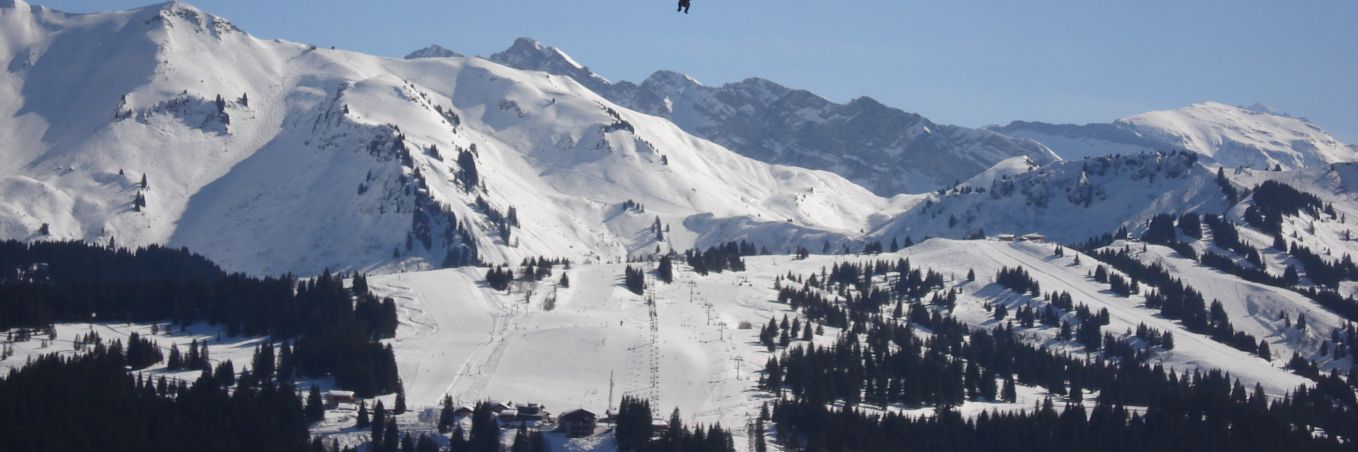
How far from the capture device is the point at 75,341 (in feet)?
595

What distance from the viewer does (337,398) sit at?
162125mm

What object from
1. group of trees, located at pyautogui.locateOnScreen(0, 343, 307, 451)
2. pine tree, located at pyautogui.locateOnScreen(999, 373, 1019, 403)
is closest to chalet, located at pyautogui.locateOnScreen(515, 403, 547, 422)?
group of trees, located at pyautogui.locateOnScreen(0, 343, 307, 451)

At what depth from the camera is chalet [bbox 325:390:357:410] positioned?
161 metres

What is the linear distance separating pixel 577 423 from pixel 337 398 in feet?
77.9

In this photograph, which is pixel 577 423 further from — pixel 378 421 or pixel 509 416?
pixel 378 421

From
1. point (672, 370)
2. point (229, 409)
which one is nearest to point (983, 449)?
point (672, 370)

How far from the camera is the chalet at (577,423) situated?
506ft

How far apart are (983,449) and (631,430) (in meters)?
34.0

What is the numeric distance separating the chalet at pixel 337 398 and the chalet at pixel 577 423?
2091 centimetres

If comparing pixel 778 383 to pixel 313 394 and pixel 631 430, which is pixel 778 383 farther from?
pixel 313 394

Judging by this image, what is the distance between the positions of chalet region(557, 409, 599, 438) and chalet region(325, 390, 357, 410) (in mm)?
20905

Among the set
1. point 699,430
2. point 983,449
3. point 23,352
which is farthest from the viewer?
point 23,352

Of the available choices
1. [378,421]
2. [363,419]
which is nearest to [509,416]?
[378,421]

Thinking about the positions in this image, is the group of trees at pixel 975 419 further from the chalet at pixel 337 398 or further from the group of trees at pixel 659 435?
the chalet at pixel 337 398
